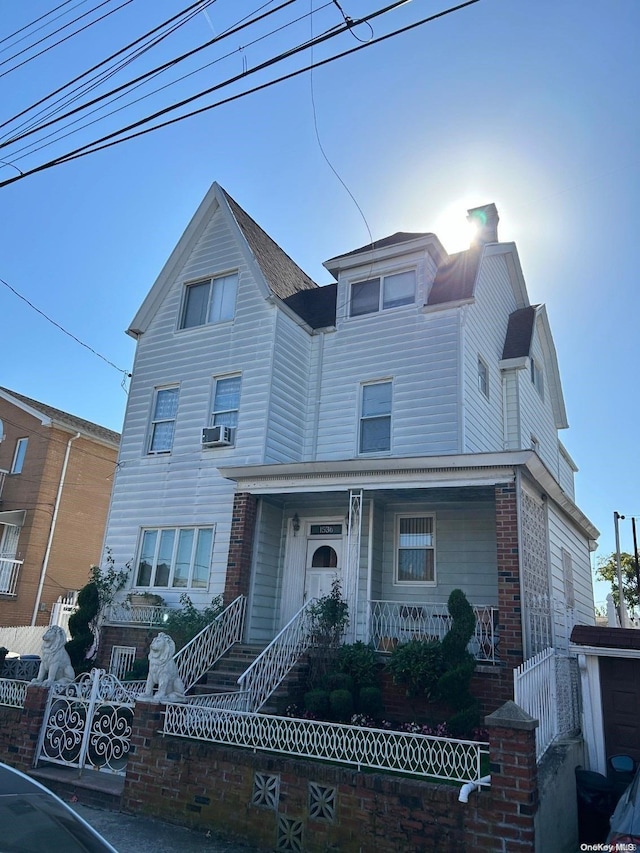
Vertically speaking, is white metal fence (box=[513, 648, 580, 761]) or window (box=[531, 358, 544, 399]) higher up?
window (box=[531, 358, 544, 399])

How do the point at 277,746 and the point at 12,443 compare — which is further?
the point at 12,443

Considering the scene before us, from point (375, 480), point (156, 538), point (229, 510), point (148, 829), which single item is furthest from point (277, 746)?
point (156, 538)

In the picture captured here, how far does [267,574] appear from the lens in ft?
45.0

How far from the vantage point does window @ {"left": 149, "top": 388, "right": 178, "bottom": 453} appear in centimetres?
1648

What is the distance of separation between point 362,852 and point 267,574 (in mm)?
7575

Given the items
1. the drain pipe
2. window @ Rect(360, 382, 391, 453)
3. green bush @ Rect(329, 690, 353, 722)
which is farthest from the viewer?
window @ Rect(360, 382, 391, 453)

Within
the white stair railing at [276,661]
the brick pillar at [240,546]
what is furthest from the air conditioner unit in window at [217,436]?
the white stair railing at [276,661]

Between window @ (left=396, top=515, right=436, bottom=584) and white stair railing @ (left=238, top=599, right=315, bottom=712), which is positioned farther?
window @ (left=396, top=515, right=436, bottom=584)

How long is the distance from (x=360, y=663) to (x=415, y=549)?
3.34 m

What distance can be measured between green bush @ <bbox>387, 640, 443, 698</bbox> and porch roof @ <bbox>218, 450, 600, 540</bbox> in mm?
2665

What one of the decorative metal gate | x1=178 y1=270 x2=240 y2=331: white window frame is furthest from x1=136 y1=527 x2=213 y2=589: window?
x1=178 y1=270 x2=240 y2=331: white window frame

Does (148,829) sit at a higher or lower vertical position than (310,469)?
lower

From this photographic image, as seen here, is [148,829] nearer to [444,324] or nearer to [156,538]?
[156,538]

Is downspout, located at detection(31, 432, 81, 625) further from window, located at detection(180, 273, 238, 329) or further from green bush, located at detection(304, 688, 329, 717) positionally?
green bush, located at detection(304, 688, 329, 717)
